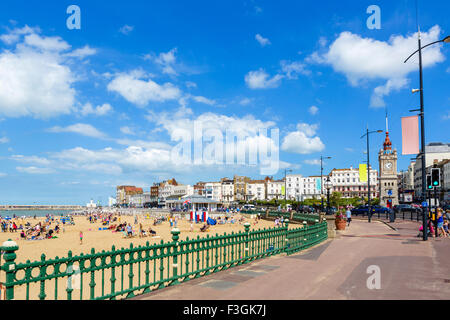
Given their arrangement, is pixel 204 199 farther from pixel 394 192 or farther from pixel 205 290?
pixel 394 192

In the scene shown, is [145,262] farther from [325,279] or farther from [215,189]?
[215,189]

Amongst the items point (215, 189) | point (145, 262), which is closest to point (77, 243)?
point (145, 262)

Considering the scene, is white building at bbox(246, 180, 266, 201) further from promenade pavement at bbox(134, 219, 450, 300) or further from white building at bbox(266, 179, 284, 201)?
promenade pavement at bbox(134, 219, 450, 300)

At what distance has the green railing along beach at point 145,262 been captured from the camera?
5516mm

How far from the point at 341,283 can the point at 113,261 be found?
531cm

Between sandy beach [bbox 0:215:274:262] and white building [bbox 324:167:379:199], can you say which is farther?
white building [bbox 324:167:379:199]

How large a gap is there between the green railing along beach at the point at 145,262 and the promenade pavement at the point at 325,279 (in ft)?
1.19

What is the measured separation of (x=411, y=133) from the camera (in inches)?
649

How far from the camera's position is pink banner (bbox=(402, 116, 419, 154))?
16391 mm

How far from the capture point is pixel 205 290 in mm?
7551

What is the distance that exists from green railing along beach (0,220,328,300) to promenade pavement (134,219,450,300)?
1.19ft

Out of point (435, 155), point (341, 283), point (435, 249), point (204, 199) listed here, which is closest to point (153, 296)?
point (341, 283)
